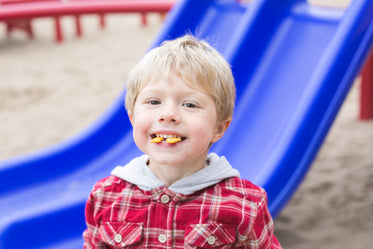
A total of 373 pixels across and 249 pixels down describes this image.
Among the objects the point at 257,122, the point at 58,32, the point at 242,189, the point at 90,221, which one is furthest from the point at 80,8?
the point at 242,189

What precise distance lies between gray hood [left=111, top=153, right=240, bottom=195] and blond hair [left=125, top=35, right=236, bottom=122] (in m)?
0.13

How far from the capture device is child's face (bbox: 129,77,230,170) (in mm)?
1212

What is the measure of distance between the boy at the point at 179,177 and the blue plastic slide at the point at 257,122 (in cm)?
64

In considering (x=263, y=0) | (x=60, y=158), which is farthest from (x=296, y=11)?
(x=60, y=158)

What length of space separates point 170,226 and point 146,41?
620cm

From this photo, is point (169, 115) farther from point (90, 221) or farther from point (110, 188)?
point (90, 221)

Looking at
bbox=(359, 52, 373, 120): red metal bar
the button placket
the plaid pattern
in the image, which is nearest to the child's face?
the plaid pattern

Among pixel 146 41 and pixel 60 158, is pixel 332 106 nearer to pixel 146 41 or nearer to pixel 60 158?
pixel 60 158

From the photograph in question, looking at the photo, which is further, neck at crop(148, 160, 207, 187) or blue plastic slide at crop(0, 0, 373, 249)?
blue plastic slide at crop(0, 0, 373, 249)

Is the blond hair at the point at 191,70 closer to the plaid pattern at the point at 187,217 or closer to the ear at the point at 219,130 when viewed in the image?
the ear at the point at 219,130

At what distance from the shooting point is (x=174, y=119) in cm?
120

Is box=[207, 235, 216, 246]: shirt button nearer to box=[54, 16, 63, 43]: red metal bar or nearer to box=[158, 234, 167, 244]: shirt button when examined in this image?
box=[158, 234, 167, 244]: shirt button

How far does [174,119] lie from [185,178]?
19 centimetres

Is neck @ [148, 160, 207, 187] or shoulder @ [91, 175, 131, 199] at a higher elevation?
neck @ [148, 160, 207, 187]
